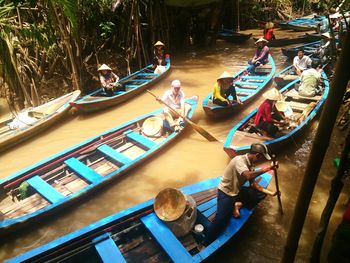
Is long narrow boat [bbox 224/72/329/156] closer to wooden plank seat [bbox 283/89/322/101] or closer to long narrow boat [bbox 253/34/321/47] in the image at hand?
wooden plank seat [bbox 283/89/322/101]

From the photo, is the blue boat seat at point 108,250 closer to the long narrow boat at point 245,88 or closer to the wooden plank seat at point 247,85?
the long narrow boat at point 245,88

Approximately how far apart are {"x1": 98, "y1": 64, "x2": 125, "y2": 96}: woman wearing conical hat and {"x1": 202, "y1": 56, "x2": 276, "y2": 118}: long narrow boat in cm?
305

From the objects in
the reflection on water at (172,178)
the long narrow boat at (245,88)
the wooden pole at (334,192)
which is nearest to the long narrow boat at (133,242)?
the reflection on water at (172,178)

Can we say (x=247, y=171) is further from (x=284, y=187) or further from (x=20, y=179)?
(x=20, y=179)

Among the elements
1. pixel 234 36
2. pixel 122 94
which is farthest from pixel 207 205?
pixel 234 36

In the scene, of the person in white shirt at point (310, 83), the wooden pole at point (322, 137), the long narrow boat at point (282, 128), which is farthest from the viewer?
the person in white shirt at point (310, 83)

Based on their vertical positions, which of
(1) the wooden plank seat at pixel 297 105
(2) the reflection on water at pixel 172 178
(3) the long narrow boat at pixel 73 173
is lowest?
(2) the reflection on water at pixel 172 178

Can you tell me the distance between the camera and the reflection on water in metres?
4.67

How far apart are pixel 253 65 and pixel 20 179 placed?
795 centimetres

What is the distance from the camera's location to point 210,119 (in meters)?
8.27

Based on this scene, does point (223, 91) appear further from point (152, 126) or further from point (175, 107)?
point (152, 126)

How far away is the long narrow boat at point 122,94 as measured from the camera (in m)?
8.66

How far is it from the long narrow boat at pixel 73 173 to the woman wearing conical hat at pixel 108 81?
7.91ft

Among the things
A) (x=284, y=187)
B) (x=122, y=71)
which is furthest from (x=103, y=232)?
(x=122, y=71)
